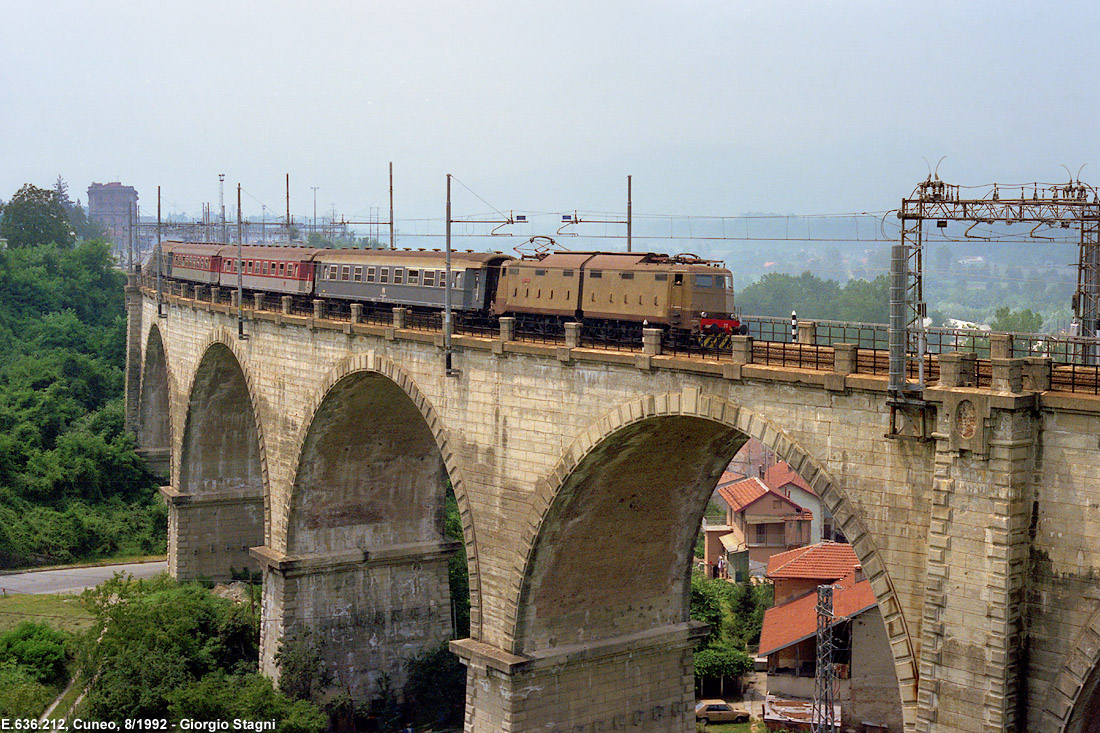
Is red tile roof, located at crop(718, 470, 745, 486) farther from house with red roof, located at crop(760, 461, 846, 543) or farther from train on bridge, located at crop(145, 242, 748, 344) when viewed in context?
train on bridge, located at crop(145, 242, 748, 344)

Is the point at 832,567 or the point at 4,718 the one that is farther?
the point at 832,567

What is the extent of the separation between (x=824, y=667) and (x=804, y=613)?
8.86 metres

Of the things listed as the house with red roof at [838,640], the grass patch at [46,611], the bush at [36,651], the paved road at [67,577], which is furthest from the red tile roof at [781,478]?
the bush at [36,651]

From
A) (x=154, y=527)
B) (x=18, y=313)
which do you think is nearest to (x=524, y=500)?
(x=154, y=527)

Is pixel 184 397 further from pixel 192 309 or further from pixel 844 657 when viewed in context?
pixel 844 657

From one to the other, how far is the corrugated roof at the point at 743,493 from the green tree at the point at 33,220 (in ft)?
226

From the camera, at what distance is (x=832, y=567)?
160ft

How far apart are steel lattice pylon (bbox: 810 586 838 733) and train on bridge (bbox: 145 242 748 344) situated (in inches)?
468

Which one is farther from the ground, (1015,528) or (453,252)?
(453,252)

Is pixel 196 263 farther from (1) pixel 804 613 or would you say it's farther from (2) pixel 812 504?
(2) pixel 812 504

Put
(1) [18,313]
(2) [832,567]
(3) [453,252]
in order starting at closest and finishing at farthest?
1. (3) [453,252]
2. (2) [832,567]
3. (1) [18,313]

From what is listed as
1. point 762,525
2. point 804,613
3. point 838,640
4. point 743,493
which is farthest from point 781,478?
point 838,640

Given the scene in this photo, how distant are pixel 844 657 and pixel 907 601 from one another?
23.5 meters

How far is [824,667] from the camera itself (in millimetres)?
37406
